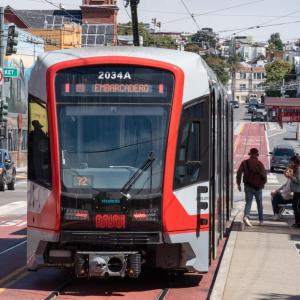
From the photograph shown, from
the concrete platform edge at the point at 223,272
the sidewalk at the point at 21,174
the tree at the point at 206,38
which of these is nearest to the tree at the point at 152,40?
the tree at the point at 206,38

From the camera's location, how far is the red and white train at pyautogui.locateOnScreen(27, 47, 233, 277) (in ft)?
37.2

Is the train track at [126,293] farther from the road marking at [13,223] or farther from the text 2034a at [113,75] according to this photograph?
the road marking at [13,223]

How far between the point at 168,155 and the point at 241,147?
69.3m

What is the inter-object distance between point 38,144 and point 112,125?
3.37 ft

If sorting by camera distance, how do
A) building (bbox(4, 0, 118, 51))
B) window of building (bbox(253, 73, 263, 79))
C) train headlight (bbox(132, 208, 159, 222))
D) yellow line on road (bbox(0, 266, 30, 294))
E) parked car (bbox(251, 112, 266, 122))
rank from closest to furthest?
train headlight (bbox(132, 208, 159, 222)) → yellow line on road (bbox(0, 266, 30, 294)) → building (bbox(4, 0, 118, 51)) → parked car (bbox(251, 112, 266, 122)) → window of building (bbox(253, 73, 263, 79))

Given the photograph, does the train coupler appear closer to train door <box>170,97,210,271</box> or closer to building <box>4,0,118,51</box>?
train door <box>170,97,210,271</box>

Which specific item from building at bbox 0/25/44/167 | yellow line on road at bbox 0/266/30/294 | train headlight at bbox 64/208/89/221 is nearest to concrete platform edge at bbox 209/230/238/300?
train headlight at bbox 64/208/89/221

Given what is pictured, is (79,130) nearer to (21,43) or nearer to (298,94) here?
(21,43)

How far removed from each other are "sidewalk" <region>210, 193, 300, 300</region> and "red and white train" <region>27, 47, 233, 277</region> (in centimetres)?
72

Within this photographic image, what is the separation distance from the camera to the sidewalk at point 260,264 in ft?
37.2

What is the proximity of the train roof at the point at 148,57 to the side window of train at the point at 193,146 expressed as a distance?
0.22 m

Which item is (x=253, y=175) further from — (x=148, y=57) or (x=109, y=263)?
(x=109, y=263)

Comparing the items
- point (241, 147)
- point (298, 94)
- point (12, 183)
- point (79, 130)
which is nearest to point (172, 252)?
point (79, 130)

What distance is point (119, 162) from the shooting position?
1156 cm
